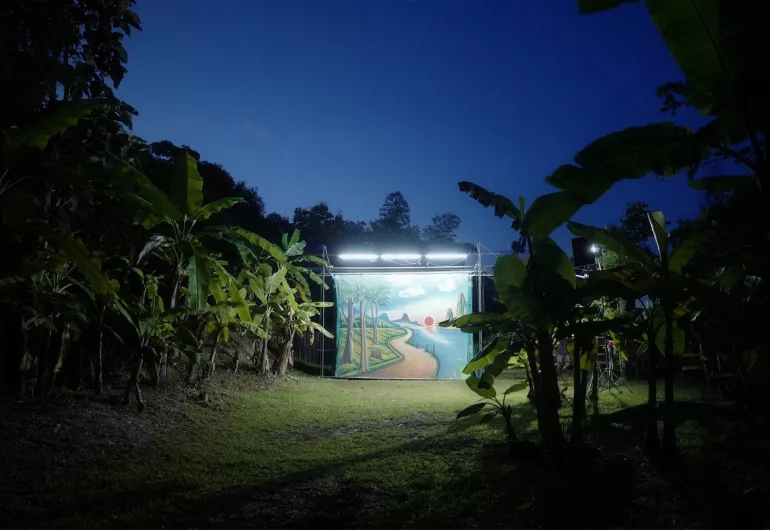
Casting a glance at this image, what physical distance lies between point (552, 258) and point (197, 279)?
3752 millimetres

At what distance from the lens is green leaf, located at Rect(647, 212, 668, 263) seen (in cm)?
413

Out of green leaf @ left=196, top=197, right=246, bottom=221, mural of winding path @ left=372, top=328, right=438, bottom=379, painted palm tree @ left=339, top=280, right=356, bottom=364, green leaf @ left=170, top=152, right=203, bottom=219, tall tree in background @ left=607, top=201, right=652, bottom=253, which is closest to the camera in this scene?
green leaf @ left=170, top=152, right=203, bottom=219

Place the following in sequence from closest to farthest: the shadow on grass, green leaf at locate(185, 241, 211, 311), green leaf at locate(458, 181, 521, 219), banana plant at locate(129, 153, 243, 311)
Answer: the shadow on grass → green leaf at locate(458, 181, 521, 219) → banana plant at locate(129, 153, 243, 311) → green leaf at locate(185, 241, 211, 311)

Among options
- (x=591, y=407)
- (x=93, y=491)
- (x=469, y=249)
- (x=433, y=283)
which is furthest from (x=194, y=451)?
(x=469, y=249)

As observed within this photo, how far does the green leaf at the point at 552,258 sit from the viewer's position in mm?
4121

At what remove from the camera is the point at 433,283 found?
11.5 meters

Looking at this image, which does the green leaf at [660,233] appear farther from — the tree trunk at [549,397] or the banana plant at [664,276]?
the tree trunk at [549,397]

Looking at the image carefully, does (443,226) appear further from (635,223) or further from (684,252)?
(684,252)

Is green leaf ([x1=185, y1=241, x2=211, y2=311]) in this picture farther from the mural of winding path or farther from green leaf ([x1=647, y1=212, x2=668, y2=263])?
the mural of winding path

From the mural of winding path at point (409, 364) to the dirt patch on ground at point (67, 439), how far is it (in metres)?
5.91

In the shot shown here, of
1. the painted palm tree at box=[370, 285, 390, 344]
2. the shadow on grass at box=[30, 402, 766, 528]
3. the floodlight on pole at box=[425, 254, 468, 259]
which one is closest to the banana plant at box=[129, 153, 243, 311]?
the shadow on grass at box=[30, 402, 766, 528]

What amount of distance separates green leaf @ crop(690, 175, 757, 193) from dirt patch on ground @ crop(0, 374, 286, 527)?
5.27 m

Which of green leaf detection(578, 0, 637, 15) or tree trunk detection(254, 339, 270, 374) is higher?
green leaf detection(578, 0, 637, 15)

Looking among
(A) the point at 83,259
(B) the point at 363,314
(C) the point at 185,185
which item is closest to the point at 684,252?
(A) the point at 83,259
